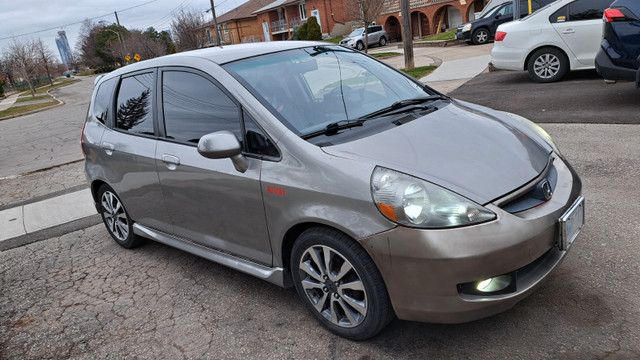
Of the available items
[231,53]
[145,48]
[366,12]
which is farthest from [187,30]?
[231,53]

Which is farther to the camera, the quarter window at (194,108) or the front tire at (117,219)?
the front tire at (117,219)

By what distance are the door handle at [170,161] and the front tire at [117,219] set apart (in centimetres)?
114

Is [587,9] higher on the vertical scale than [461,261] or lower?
higher

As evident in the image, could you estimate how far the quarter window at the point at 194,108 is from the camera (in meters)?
3.26

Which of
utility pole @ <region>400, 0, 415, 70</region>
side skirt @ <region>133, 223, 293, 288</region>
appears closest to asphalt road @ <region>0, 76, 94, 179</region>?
side skirt @ <region>133, 223, 293, 288</region>

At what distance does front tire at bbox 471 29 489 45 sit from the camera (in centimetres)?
2234

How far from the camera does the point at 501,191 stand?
2.52 meters

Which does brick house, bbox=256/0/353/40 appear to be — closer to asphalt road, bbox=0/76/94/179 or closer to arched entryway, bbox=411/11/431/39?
arched entryway, bbox=411/11/431/39

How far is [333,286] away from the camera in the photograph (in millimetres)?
2826

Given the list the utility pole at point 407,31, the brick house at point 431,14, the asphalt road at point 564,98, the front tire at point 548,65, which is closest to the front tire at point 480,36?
the utility pole at point 407,31

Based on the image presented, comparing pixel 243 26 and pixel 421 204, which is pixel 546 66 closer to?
pixel 421 204

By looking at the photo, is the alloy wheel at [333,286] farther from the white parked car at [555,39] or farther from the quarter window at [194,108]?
the white parked car at [555,39]

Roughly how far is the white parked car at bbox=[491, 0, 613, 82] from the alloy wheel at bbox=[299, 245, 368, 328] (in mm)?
8391

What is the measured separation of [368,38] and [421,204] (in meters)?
35.8
